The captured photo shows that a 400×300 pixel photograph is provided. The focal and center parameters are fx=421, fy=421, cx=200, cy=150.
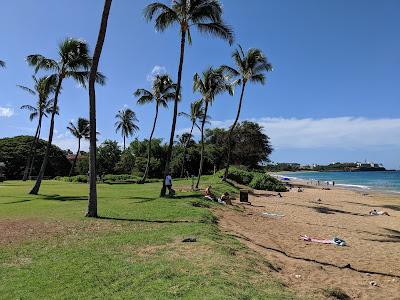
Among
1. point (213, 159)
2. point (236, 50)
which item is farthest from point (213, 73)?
point (213, 159)

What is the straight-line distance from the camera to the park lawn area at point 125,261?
697 cm

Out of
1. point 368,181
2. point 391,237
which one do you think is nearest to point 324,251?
point 391,237

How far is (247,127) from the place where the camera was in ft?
219

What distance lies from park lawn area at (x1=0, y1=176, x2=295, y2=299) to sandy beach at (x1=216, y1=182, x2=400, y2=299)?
786mm

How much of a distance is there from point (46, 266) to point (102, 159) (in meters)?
54.8

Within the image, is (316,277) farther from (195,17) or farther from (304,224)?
(195,17)

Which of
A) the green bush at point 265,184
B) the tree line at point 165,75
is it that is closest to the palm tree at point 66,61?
the tree line at point 165,75

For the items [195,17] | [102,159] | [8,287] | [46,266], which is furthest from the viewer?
[102,159]

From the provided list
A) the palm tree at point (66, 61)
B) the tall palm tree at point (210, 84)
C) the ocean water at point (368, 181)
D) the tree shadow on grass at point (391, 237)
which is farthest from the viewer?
→ the ocean water at point (368, 181)

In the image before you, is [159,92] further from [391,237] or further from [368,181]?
[368,181]

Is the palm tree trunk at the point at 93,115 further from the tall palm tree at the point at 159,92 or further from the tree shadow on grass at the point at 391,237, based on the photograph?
the tall palm tree at the point at 159,92

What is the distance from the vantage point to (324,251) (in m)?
12.3

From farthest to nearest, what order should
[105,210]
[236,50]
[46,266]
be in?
1. [236,50]
2. [105,210]
3. [46,266]

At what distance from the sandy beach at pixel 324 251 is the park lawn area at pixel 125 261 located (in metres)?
0.79
